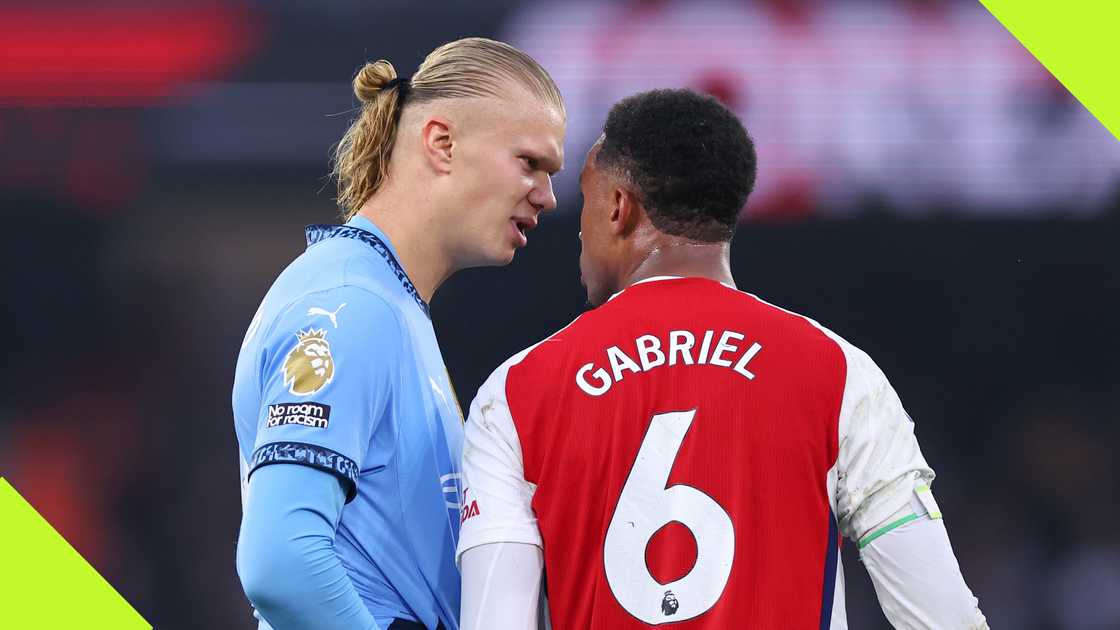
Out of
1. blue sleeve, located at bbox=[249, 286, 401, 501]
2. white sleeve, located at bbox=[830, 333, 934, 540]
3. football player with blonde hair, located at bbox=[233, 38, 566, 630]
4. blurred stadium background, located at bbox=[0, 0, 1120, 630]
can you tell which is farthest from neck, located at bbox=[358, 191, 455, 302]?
blurred stadium background, located at bbox=[0, 0, 1120, 630]

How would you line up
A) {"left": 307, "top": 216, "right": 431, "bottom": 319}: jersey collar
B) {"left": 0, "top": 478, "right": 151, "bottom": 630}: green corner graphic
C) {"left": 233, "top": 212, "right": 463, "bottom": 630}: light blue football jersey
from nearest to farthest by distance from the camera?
{"left": 233, "top": 212, "right": 463, "bottom": 630}: light blue football jersey → {"left": 307, "top": 216, "right": 431, "bottom": 319}: jersey collar → {"left": 0, "top": 478, "right": 151, "bottom": 630}: green corner graphic

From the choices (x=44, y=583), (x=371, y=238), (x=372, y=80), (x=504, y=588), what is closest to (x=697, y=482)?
(x=504, y=588)

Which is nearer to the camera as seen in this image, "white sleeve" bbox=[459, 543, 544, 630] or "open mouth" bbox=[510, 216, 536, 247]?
"white sleeve" bbox=[459, 543, 544, 630]

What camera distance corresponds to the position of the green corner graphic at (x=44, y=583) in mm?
3508

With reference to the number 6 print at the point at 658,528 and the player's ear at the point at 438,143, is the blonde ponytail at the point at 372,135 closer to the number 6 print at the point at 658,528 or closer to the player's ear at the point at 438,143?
the player's ear at the point at 438,143

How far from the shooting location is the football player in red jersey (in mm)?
1290

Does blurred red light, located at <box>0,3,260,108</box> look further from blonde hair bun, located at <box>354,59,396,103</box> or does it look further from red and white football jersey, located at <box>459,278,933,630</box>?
red and white football jersey, located at <box>459,278,933,630</box>

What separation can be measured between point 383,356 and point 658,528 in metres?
0.42

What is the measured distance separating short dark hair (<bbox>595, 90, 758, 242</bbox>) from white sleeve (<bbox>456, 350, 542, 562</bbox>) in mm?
248

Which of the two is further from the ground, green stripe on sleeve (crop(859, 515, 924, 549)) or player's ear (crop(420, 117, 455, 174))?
player's ear (crop(420, 117, 455, 174))

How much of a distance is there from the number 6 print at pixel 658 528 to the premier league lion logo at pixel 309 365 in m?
0.39

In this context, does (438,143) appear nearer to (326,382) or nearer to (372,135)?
(372,135)

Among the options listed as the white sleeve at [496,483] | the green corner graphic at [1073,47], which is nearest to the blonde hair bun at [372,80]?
the white sleeve at [496,483]

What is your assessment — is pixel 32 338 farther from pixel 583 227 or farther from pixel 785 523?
pixel 785 523
